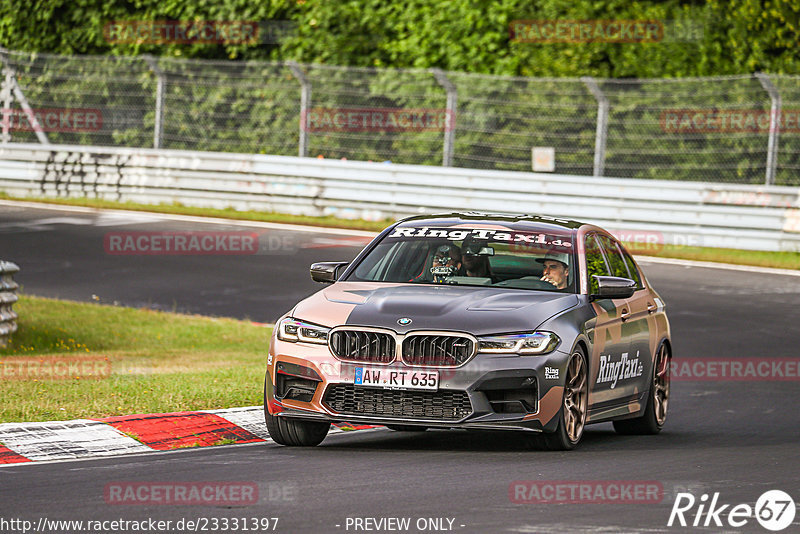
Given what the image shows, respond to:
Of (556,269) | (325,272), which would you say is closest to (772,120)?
(556,269)

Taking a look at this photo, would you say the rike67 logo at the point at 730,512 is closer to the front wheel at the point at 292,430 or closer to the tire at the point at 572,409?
the tire at the point at 572,409

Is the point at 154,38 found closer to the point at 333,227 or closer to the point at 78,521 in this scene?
the point at 333,227

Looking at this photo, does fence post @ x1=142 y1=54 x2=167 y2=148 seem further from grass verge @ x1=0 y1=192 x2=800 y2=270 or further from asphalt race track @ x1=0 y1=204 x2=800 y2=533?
asphalt race track @ x1=0 y1=204 x2=800 y2=533

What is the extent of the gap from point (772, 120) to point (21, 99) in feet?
46.8

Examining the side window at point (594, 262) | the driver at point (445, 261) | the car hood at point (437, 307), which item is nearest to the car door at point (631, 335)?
the side window at point (594, 262)

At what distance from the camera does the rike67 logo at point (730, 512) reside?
7.02 m

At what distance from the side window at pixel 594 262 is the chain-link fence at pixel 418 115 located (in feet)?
41.9

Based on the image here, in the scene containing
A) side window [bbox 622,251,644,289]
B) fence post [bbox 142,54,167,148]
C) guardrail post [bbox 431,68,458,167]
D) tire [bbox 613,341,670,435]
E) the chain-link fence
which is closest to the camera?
tire [bbox 613,341,670,435]

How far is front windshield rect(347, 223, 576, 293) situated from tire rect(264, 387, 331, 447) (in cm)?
120

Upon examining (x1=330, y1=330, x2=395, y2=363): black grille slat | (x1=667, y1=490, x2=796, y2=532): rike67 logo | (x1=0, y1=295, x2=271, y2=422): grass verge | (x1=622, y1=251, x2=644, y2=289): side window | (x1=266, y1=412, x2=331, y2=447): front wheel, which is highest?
(x1=622, y1=251, x2=644, y2=289): side window

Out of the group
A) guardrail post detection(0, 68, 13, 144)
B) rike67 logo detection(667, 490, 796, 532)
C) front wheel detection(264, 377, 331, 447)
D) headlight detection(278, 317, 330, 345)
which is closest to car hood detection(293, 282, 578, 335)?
headlight detection(278, 317, 330, 345)

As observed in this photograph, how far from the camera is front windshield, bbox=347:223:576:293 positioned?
10055 mm

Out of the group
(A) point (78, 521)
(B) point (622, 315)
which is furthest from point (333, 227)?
(A) point (78, 521)

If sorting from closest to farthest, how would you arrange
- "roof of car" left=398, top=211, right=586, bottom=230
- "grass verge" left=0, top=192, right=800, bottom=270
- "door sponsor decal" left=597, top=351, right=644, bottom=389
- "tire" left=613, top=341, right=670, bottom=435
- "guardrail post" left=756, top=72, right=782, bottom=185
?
"door sponsor decal" left=597, top=351, right=644, bottom=389
"roof of car" left=398, top=211, right=586, bottom=230
"tire" left=613, top=341, right=670, bottom=435
"grass verge" left=0, top=192, right=800, bottom=270
"guardrail post" left=756, top=72, right=782, bottom=185
